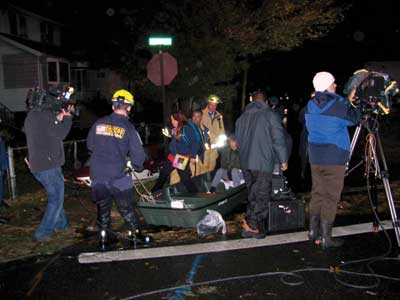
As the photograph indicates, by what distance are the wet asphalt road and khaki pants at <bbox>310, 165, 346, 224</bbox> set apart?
457mm

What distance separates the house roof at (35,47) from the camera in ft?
90.0

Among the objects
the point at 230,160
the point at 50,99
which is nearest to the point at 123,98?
the point at 50,99

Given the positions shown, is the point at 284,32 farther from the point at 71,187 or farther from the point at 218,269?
the point at 218,269

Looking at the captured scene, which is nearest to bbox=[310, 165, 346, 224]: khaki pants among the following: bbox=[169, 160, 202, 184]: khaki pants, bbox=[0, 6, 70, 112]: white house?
bbox=[169, 160, 202, 184]: khaki pants

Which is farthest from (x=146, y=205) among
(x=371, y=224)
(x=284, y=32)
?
(x=284, y=32)

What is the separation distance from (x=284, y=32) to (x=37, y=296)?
16.5 meters

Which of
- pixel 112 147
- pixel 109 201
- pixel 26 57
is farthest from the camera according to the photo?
pixel 26 57

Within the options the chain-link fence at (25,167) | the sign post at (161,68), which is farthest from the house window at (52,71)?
the sign post at (161,68)

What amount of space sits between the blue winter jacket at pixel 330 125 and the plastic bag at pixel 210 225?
1.56 meters

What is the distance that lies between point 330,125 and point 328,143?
0.22 m

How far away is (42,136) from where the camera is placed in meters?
6.13

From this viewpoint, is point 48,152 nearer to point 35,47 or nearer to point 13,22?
point 35,47

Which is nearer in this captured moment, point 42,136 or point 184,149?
point 42,136

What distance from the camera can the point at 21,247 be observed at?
5.99 metres
